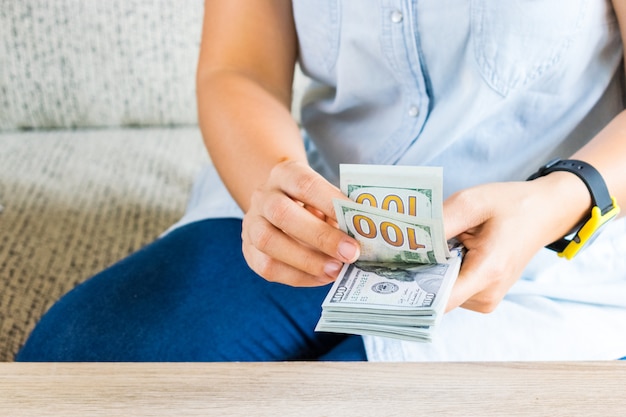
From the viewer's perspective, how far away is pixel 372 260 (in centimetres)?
71

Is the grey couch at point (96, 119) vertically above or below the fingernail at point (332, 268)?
below

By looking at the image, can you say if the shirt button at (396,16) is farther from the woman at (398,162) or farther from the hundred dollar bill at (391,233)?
the hundred dollar bill at (391,233)

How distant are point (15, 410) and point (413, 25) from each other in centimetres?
56

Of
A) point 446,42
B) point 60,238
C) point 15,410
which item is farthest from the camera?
point 60,238

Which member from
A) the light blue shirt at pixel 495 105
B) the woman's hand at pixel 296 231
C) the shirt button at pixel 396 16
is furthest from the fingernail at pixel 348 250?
the shirt button at pixel 396 16

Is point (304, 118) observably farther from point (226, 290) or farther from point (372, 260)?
point (372, 260)

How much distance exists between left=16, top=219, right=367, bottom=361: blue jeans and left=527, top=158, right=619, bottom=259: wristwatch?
0.24m

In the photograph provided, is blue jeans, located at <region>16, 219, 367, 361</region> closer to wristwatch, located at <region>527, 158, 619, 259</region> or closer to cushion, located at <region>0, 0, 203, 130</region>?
wristwatch, located at <region>527, 158, 619, 259</region>

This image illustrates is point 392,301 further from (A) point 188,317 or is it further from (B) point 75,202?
(B) point 75,202

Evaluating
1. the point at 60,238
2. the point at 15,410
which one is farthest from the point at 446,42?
the point at 60,238

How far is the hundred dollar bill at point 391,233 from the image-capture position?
0.64 meters

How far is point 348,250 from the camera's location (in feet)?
2.20

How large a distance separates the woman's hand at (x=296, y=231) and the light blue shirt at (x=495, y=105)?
0.12 meters

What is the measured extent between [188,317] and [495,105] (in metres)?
0.42
